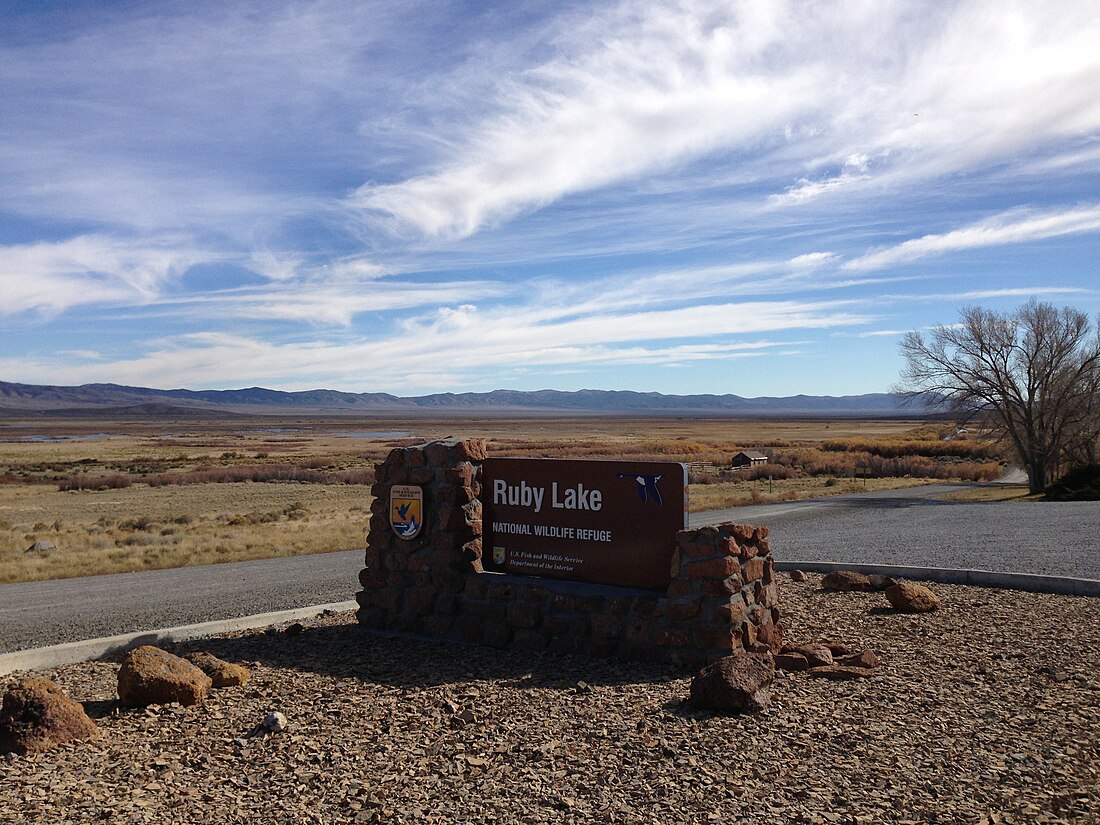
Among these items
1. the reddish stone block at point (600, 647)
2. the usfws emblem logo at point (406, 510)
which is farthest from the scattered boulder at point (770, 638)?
the usfws emblem logo at point (406, 510)

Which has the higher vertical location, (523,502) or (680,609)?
(523,502)

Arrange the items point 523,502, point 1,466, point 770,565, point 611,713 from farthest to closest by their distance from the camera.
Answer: point 1,466
point 523,502
point 770,565
point 611,713

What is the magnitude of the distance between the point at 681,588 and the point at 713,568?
1.08 ft

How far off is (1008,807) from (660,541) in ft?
11.6

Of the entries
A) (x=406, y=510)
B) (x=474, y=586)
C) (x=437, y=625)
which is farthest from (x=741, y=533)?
(x=406, y=510)

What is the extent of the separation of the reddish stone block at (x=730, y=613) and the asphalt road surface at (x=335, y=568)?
612cm

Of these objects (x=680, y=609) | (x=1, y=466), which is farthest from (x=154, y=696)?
(x=1, y=466)

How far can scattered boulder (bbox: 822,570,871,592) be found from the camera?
9.77m

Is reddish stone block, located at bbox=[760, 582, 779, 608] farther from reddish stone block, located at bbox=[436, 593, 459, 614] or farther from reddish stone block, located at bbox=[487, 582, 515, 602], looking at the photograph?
reddish stone block, located at bbox=[436, 593, 459, 614]

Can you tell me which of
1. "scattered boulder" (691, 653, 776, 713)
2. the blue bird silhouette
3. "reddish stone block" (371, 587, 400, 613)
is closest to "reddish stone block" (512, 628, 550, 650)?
"reddish stone block" (371, 587, 400, 613)

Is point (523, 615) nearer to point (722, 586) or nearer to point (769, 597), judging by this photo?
point (722, 586)

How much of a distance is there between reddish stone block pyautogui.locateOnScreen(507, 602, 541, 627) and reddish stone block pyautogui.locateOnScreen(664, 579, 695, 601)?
4.28 ft

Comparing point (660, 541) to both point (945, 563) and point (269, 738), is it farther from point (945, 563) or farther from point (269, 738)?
point (945, 563)

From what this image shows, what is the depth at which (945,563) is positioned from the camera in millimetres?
12492
